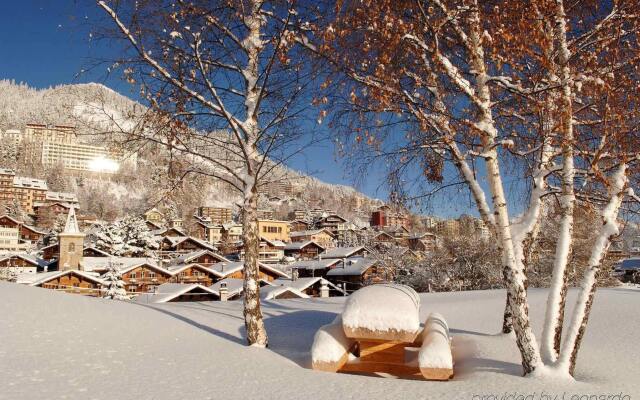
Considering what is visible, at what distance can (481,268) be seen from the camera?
24.9m

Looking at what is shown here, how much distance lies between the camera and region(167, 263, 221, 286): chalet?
1522 inches

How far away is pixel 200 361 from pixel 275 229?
7663 centimetres

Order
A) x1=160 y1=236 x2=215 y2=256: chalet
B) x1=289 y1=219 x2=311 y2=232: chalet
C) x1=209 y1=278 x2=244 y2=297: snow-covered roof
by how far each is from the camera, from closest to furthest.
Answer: x1=209 y1=278 x2=244 y2=297: snow-covered roof, x1=160 y1=236 x2=215 y2=256: chalet, x1=289 y1=219 x2=311 y2=232: chalet

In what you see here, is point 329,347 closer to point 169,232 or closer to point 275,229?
point 169,232

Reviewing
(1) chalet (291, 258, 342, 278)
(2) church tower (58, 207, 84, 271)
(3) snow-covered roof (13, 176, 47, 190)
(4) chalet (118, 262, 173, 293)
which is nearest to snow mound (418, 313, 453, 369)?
(1) chalet (291, 258, 342, 278)

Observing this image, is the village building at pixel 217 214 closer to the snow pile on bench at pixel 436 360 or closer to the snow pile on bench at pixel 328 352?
the snow pile on bench at pixel 328 352

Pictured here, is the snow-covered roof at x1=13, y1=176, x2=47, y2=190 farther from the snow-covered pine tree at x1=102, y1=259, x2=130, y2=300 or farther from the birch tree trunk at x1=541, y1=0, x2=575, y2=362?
the birch tree trunk at x1=541, y1=0, x2=575, y2=362

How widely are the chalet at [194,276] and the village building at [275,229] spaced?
39.5 meters

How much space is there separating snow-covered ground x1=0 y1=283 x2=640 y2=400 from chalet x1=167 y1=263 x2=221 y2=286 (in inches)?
1222

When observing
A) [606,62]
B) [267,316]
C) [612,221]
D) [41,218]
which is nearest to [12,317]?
[267,316]

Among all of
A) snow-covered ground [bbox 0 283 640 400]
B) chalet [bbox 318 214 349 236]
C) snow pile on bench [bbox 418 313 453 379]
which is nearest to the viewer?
snow-covered ground [bbox 0 283 640 400]

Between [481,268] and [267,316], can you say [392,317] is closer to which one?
[267,316]

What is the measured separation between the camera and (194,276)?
131 ft

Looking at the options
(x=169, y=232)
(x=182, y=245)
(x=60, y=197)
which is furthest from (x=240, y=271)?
(x=60, y=197)
